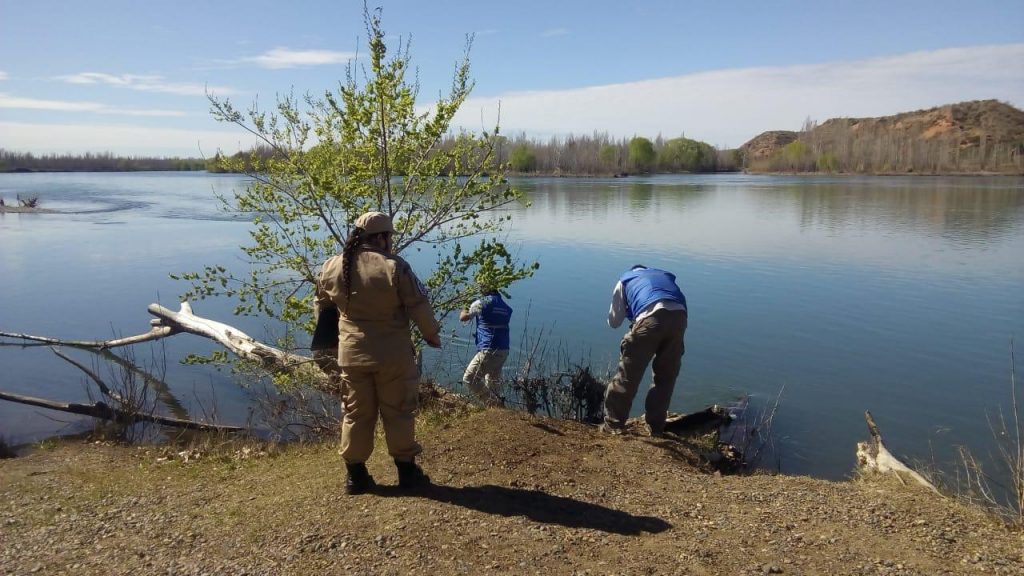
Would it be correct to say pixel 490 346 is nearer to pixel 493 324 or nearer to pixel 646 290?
pixel 493 324

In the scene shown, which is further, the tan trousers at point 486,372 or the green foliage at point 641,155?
the green foliage at point 641,155

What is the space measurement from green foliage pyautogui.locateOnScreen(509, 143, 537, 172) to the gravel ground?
85.3m

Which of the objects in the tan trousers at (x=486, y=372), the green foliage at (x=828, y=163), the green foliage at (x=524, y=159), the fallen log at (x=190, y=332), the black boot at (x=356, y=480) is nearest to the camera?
the black boot at (x=356, y=480)

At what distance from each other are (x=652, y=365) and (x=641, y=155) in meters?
102

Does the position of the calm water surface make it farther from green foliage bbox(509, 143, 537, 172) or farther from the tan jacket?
green foliage bbox(509, 143, 537, 172)

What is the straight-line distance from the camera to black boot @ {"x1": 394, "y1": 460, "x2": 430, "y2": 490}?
17.1 ft

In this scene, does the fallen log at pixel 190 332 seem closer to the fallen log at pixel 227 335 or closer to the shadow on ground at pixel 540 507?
the fallen log at pixel 227 335

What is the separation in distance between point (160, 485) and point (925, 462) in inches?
325

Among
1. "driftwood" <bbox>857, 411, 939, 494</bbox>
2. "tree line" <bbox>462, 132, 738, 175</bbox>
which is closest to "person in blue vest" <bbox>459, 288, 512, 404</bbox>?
"driftwood" <bbox>857, 411, 939, 494</bbox>

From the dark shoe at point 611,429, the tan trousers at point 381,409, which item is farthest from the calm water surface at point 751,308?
the tan trousers at point 381,409

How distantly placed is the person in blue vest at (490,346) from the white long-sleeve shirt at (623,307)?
59.9 inches

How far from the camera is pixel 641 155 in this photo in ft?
347

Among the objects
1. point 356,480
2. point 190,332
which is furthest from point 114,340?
point 356,480

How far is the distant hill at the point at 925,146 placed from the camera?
94000 millimetres
